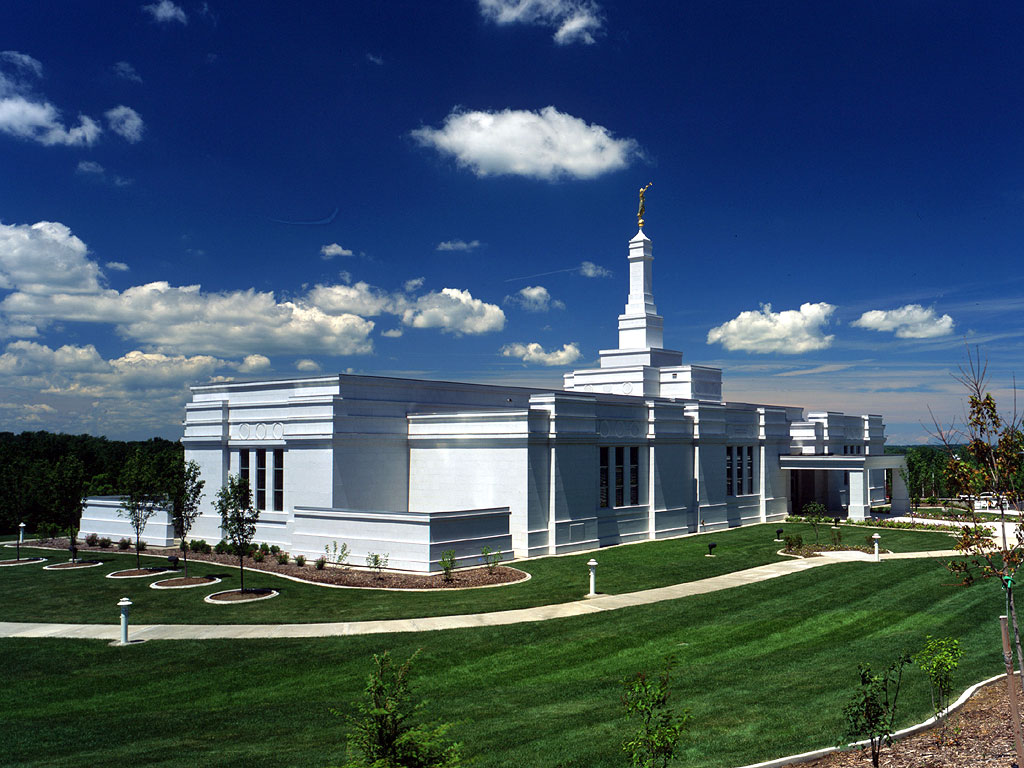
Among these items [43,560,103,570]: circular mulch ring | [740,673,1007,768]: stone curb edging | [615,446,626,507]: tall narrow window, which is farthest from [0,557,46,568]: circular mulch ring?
[740,673,1007,768]: stone curb edging

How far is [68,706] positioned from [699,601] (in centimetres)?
1597

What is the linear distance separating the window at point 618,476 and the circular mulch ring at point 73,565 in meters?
21.6

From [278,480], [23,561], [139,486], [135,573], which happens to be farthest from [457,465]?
[23,561]

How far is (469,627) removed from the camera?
1945 centimetres

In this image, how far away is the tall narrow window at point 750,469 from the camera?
4688 centimetres

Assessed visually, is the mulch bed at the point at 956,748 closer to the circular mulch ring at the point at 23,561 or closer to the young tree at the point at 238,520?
the young tree at the point at 238,520

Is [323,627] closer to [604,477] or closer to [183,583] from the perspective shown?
[183,583]

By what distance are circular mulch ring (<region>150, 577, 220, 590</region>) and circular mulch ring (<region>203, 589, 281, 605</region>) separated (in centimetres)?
216

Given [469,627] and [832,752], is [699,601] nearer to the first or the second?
[469,627]

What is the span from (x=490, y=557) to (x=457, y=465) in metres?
5.73

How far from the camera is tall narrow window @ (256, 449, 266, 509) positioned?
36.4m

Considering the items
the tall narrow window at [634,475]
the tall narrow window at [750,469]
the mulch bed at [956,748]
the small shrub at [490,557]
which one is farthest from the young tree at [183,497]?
the tall narrow window at [750,469]

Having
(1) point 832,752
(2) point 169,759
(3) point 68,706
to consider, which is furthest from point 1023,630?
(3) point 68,706

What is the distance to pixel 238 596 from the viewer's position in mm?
24031
